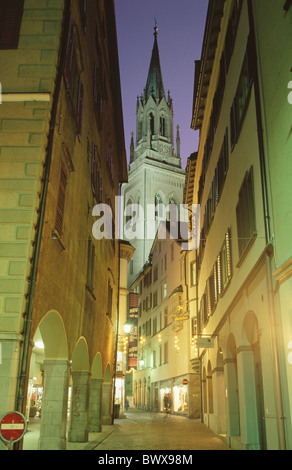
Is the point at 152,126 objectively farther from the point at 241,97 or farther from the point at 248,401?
the point at 248,401

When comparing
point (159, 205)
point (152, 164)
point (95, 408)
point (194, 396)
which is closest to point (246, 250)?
point (95, 408)

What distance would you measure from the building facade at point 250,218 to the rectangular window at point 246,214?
0.08 ft

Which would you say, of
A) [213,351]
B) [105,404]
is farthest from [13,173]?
[105,404]

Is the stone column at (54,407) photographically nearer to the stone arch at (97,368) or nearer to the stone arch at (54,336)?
the stone arch at (54,336)

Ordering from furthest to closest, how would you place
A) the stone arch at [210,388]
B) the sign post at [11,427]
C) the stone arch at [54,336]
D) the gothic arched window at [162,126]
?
the gothic arched window at [162,126], the stone arch at [210,388], the stone arch at [54,336], the sign post at [11,427]

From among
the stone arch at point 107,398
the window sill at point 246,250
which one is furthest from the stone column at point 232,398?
the stone arch at point 107,398

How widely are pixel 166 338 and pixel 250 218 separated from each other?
119 ft

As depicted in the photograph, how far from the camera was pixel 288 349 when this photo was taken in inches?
340

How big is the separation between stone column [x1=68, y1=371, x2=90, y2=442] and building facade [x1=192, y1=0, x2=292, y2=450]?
15.6 feet

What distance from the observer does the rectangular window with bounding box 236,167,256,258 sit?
11430 mm

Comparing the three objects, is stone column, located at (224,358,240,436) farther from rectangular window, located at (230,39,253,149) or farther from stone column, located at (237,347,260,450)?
rectangular window, located at (230,39,253,149)

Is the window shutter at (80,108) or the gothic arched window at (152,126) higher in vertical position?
the gothic arched window at (152,126)

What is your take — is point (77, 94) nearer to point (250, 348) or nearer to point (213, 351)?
point (250, 348)

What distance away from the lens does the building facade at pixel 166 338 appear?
123 ft
